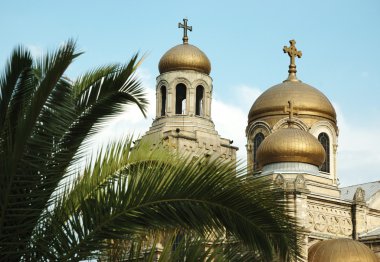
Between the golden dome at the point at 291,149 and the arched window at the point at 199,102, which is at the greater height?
the arched window at the point at 199,102

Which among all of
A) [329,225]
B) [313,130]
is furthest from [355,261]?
[313,130]

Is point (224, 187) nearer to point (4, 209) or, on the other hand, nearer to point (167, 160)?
point (167, 160)

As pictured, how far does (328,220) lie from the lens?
3728 cm

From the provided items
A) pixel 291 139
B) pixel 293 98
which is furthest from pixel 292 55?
pixel 291 139

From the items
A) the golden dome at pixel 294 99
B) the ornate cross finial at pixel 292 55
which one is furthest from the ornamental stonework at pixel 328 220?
the ornate cross finial at pixel 292 55

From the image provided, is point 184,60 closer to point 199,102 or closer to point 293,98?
point 199,102

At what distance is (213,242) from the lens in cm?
920

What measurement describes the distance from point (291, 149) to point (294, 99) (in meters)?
7.55

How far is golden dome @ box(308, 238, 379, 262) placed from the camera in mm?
33062

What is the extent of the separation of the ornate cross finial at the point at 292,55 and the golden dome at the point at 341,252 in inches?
549

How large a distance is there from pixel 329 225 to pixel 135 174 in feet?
94.9

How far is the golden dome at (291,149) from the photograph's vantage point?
1486 inches

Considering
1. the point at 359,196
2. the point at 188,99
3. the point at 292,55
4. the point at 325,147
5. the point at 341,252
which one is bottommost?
the point at 341,252

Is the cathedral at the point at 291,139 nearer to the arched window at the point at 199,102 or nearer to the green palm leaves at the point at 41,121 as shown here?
the arched window at the point at 199,102
